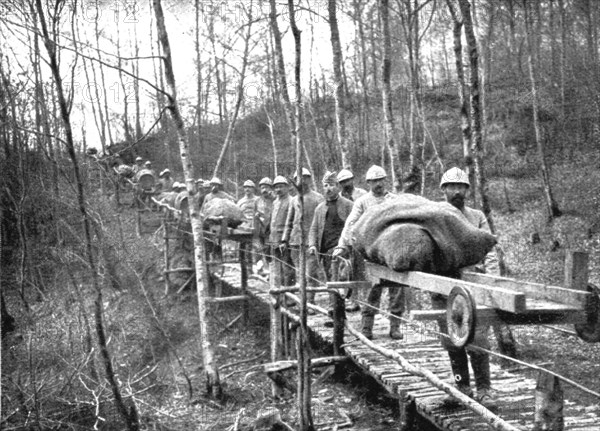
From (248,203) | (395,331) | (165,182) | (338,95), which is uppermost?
(338,95)

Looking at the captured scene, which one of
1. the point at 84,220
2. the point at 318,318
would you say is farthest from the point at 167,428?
the point at 84,220

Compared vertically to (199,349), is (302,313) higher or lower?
higher

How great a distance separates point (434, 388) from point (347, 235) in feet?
6.63

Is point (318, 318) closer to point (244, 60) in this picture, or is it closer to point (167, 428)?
point (167, 428)

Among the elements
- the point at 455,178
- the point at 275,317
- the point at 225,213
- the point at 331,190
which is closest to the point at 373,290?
the point at 455,178

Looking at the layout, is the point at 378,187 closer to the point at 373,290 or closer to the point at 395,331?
the point at 373,290

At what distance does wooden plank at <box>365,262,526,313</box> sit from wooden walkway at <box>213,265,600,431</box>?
114 centimetres

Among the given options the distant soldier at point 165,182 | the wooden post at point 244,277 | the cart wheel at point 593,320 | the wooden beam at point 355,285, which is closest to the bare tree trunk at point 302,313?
Result: the wooden beam at point 355,285

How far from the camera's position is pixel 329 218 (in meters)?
8.73

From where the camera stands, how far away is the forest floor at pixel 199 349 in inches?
322

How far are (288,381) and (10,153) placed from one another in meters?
14.5

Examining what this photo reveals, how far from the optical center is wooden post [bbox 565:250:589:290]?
395cm

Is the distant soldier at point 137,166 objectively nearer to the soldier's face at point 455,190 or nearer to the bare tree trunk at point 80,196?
the bare tree trunk at point 80,196

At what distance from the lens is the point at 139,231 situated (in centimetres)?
2202
